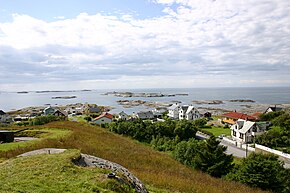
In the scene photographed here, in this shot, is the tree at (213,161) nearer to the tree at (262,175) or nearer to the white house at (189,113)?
the tree at (262,175)

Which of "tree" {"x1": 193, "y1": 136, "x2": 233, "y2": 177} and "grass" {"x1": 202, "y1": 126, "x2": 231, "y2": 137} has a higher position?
"tree" {"x1": 193, "y1": 136, "x2": 233, "y2": 177}

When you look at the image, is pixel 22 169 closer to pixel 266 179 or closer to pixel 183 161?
pixel 266 179

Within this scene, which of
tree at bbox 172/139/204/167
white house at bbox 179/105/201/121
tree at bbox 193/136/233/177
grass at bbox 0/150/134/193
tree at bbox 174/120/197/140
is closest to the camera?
grass at bbox 0/150/134/193

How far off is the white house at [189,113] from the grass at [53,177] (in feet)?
162

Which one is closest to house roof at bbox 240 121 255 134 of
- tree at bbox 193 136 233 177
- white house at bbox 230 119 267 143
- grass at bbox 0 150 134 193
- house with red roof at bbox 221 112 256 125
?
white house at bbox 230 119 267 143

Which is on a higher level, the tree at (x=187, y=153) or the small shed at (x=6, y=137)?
the small shed at (x=6, y=137)

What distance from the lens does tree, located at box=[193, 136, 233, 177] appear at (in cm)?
1816

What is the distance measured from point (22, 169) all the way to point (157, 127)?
27.3m

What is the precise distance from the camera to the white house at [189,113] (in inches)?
2238

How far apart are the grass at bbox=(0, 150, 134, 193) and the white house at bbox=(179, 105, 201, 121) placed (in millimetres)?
49323

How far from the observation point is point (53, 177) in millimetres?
7164

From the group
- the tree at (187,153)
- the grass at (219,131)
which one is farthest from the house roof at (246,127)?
the tree at (187,153)

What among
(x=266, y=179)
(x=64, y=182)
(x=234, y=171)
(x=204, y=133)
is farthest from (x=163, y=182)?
(x=204, y=133)

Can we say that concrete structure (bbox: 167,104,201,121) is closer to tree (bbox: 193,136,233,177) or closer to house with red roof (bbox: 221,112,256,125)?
house with red roof (bbox: 221,112,256,125)
